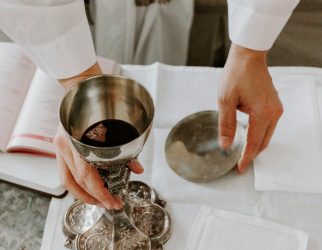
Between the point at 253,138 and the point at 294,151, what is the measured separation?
0.34 feet

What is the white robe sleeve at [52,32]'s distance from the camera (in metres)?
0.58

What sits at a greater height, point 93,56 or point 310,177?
point 93,56

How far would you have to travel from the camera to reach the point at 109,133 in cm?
49

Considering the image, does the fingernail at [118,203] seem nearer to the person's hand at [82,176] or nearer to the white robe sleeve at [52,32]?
the person's hand at [82,176]

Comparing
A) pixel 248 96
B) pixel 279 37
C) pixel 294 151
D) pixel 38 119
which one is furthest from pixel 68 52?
pixel 279 37

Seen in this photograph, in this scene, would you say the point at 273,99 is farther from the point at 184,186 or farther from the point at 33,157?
the point at 33,157

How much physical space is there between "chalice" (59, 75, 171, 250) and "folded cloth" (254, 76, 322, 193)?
170 millimetres

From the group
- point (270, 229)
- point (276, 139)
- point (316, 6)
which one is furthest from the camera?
point (316, 6)

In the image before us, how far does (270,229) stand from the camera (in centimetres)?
62

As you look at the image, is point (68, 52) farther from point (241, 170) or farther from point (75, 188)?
point (241, 170)

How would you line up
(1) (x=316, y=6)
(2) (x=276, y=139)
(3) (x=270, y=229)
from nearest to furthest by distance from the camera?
(3) (x=270, y=229) < (2) (x=276, y=139) < (1) (x=316, y=6)

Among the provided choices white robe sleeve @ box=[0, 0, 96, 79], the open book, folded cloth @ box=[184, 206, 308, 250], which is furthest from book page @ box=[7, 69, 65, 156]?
folded cloth @ box=[184, 206, 308, 250]

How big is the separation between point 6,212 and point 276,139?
1.39 ft

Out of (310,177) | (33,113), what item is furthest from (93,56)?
(310,177)
